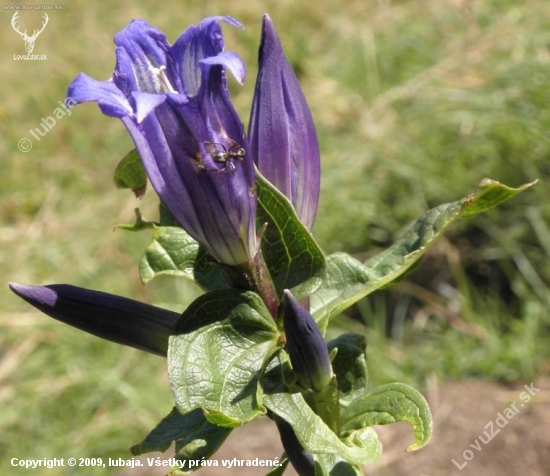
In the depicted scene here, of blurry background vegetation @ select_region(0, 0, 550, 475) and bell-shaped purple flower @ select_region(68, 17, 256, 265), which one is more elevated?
bell-shaped purple flower @ select_region(68, 17, 256, 265)

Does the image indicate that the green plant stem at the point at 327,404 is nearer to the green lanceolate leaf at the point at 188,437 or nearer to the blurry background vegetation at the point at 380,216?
the green lanceolate leaf at the point at 188,437

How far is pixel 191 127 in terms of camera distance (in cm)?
83

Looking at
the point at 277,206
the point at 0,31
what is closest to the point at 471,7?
the point at 277,206

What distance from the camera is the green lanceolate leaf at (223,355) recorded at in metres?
0.82

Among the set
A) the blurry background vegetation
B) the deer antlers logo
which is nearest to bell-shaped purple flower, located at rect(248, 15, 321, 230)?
the blurry background vegetation

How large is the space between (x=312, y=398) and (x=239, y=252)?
0.21m

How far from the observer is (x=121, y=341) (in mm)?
938

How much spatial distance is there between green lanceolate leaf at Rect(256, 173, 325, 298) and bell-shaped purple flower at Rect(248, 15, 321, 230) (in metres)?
0.06

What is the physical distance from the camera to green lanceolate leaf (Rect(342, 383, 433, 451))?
902mm

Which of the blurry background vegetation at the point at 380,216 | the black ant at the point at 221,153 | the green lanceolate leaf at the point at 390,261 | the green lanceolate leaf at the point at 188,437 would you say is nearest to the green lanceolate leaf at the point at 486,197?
the green lanceolate leaf at the point at 390,261

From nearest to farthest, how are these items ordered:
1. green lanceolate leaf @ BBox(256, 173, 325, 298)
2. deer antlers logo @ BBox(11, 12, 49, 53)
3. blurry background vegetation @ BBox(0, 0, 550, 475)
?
green lanceolate leaf @ BBox(256, 173, 325, 298)
blurry background vegetation @ BBox(0, 0, 550, 475)
deer antlers logo @ BBox(11, 12, 49, 53)

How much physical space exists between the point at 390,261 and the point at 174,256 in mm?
295

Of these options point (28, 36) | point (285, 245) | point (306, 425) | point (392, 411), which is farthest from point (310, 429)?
point (28, 36)

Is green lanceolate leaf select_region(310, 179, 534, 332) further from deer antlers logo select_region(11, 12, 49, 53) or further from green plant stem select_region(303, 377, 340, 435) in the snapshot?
deer antlers logo select_region(11, 12, 49, 53)
